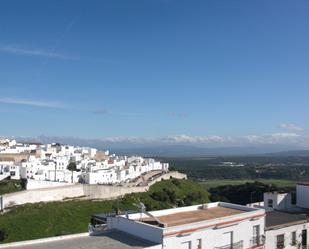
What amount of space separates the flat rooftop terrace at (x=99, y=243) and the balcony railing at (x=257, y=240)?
19.7 feet

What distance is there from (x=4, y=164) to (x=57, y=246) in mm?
49460

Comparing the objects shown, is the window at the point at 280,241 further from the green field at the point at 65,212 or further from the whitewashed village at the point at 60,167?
the whitewashed village at the point at 60,167

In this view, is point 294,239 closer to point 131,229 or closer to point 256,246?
point 256,246

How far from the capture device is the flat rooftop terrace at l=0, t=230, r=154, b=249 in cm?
1734

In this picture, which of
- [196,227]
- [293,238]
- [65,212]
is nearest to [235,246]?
[196,227]

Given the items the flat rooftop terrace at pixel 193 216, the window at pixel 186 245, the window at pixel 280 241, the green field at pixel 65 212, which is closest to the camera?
the window at pixel 186 245

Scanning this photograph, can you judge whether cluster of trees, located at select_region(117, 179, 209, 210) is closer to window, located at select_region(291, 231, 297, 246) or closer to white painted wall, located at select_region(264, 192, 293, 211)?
white painted wall, located at select_region(264, 192, 293, 211)

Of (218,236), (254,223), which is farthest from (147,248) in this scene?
(254,223)

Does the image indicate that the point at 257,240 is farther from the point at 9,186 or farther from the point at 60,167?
the point at 60,167

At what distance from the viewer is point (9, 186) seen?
56.5 metres

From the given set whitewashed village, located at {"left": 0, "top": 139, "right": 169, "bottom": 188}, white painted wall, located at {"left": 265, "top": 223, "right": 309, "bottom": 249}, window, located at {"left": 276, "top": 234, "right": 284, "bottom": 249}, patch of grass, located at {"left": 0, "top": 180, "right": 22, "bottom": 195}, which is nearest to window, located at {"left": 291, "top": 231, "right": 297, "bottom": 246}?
white painted wall, located at {"left": 265, "top": 223, "right": 309, "bottom": 249}

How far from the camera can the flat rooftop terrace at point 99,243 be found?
17344 mm

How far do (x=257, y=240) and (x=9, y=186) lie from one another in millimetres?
40900

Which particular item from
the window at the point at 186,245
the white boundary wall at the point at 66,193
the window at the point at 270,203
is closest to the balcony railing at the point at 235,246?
the window at the point at 186,245
